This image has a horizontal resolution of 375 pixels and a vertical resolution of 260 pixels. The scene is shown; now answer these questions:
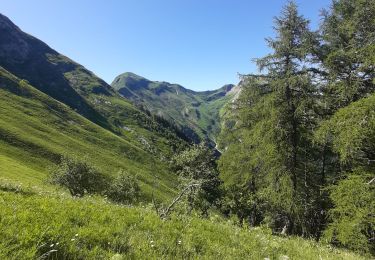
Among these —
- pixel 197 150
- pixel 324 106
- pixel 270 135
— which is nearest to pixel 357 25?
pixel 324 106

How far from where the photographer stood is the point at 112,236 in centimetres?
561

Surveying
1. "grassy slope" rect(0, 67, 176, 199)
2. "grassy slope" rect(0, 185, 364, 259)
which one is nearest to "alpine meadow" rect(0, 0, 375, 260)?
"grassy slope" rect(0, 185, 364, 259)

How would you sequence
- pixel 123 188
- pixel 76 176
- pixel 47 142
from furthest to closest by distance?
1. pixel 47 142
2. pixel 123 188
3. pixel 76 176

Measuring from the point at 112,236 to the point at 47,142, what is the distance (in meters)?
111

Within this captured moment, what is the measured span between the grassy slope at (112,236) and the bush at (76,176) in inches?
2056

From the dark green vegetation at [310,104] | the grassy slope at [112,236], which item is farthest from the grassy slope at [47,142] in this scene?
the grassy slope at [112,236]

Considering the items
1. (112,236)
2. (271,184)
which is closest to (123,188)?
(271,184)

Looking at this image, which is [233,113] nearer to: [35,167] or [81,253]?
[81,253]

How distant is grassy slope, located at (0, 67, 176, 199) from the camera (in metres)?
88.6

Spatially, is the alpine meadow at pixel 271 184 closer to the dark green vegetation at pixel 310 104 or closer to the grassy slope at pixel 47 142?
the dark green vegetation at pixel 310 104

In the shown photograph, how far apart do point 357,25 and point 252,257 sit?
60.7 ft

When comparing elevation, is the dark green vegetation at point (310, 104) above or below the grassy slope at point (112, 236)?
above

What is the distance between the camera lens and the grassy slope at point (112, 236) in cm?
450

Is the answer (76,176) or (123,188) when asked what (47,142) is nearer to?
(123,188)
